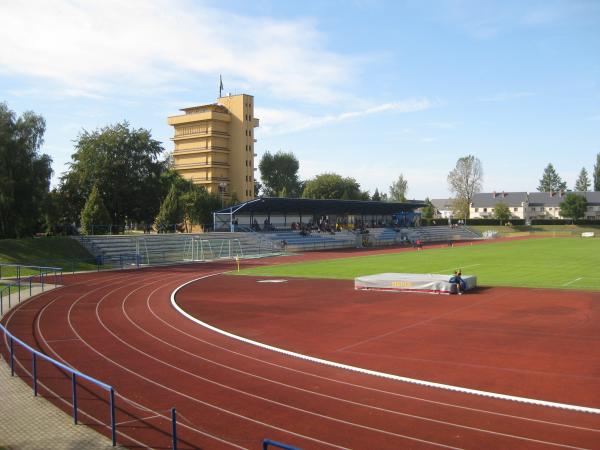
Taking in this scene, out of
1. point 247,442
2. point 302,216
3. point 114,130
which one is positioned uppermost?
point 114,130

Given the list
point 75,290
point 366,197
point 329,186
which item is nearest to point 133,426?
point 75,290

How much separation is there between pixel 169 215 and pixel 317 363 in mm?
55226

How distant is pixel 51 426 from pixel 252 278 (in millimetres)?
26328

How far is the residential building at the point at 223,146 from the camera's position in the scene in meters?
92.8

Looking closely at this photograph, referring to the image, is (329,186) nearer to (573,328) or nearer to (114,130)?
(114,130)

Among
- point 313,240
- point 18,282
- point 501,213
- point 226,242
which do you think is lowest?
point 18,282

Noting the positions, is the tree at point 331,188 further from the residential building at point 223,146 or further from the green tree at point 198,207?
the green tree at point 198,207

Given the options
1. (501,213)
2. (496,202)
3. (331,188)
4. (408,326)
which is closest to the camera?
(408,326)

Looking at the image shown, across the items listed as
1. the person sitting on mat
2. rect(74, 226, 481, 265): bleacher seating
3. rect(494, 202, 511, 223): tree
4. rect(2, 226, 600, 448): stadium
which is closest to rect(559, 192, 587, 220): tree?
rect(494, 202, 511, 223): tree

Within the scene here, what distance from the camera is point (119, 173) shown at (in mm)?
71625

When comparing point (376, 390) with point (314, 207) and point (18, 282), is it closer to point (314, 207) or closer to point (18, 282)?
point (18, 282)

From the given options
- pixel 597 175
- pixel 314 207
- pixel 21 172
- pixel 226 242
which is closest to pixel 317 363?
pixel 21 172

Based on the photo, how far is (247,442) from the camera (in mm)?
9312

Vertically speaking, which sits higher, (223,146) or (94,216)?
(223,146)
